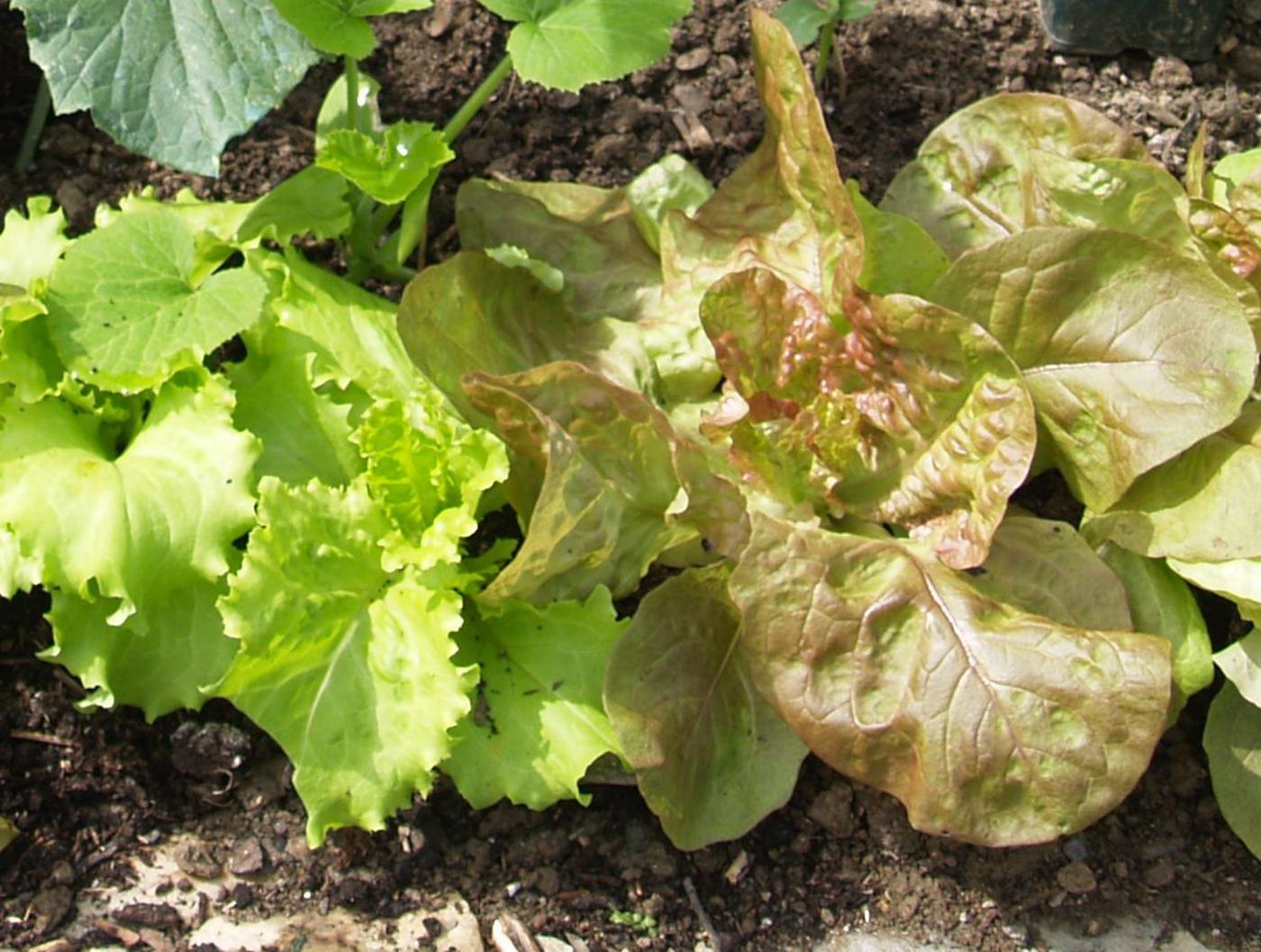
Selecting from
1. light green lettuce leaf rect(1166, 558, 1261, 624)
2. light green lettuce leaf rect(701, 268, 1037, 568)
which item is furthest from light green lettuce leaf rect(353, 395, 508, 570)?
light green lettuce leaf rect(1166, 558, 1261, 624)

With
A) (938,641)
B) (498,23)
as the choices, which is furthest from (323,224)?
(938,641)

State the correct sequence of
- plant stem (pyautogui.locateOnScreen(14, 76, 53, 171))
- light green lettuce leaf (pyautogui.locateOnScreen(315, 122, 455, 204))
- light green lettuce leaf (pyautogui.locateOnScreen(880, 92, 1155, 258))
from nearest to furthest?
light green lettuce leaf (pyautogui.locateOnScreen(315, 122, 455, 204))
light green lettuce leaf (pyautogui.locateOnScreen(880, 92, 1155, 258))
plant stem (pyautogui.locateOnScreen(14, 76, 53, 171))

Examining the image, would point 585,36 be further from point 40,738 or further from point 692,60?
point 40,738

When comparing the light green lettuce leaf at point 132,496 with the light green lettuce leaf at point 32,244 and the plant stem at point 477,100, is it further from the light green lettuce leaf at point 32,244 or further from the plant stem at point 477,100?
the plant stem at point 477,100

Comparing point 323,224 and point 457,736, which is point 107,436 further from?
point 457,736

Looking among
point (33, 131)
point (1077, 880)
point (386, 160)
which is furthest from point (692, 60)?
point (1077, 880)

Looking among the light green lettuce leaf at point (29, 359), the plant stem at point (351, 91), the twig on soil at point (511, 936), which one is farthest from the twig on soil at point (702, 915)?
the plant stem at point (351, 91)

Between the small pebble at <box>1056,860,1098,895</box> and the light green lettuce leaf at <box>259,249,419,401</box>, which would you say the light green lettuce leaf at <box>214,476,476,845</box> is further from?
the small pebble at <box>1056,860,1098,895</box>
